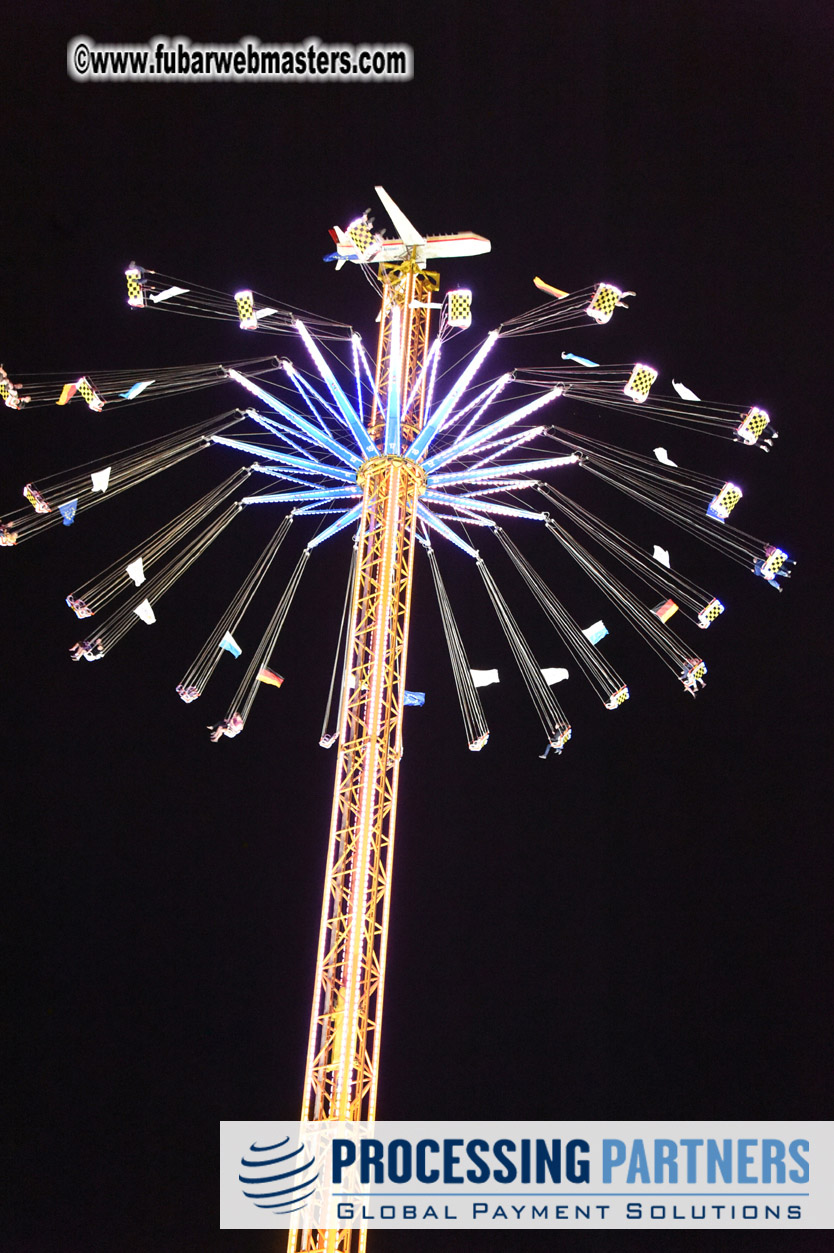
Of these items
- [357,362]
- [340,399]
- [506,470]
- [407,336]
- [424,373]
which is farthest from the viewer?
[407,336]

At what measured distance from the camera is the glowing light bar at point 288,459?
1474cm

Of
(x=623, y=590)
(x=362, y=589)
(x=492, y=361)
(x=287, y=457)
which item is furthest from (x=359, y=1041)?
(x=492, y=361)

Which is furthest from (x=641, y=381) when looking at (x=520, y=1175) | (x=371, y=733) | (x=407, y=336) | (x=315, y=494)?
(x=520, y=1175)

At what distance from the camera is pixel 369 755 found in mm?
13852

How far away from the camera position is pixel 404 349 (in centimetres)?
1573

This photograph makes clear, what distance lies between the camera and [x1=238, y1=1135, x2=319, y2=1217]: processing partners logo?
12.4 m

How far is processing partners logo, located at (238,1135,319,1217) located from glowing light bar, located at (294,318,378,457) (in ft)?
27.3

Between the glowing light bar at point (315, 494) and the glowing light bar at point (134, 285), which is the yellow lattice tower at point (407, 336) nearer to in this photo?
the glowing light bar at point (315, 494)

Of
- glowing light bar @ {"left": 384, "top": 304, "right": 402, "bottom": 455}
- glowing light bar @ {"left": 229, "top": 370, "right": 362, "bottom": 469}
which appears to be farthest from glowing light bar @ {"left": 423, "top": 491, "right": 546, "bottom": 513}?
glowing light bar @ {"left": 229, "top": 370, "right": 362, "bottom": 469}

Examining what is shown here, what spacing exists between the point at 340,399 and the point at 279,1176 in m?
9.04

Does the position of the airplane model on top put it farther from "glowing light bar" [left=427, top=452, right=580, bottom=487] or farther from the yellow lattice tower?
"glowing light bar" [left=427, top=452, right=580, bottom=487]

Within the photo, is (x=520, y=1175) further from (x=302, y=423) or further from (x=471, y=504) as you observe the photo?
(x=302, y=423)

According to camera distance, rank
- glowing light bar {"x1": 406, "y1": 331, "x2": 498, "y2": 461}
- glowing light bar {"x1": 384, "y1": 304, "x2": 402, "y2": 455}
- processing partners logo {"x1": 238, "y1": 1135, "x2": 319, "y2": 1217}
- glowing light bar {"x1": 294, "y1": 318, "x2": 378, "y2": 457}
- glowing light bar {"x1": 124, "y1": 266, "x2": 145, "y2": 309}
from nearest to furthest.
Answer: processing partners logo {"x1": 238, "y1": 1135, "x2": 319, "y2": 1217} → glowing light bar {"x1": 294, "y1": 318, "x2": 378, "y2": 457} → glowing light bar {"x1": 406, "y1": 331, "x2": 498, "y2": 461} → glowing light bar {"x1": 124, "y1": 266, "x2": 145, "y2": 309} → glowing light bar {"x1": 384, "y1": 304, "x2": 402, "y2": 455}

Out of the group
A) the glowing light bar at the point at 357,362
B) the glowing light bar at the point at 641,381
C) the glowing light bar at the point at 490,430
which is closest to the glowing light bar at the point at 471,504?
the glowing light bar at the point at 490,430
